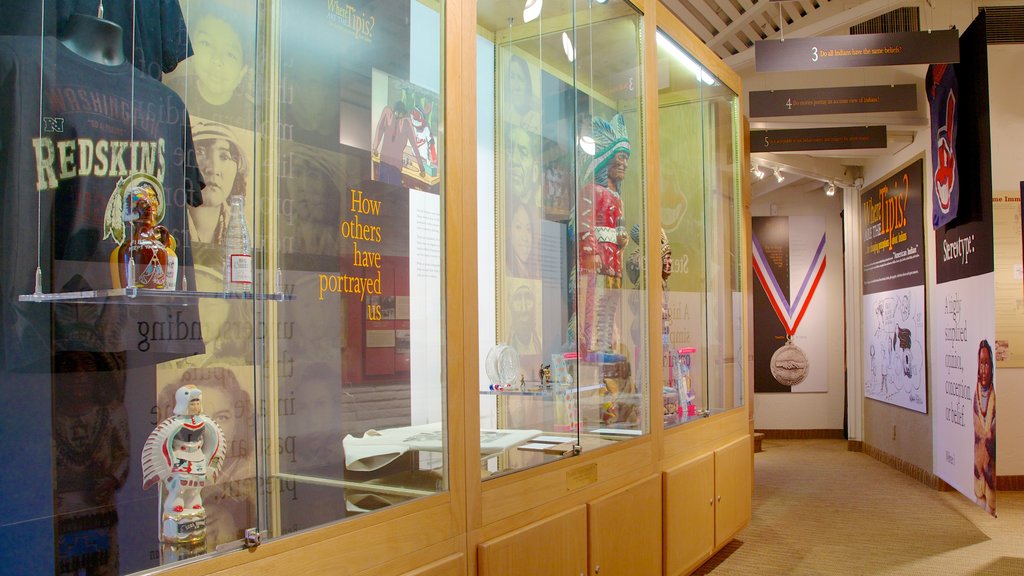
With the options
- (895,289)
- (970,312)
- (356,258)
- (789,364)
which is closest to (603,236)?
(356,258)

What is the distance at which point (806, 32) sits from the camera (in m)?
Result: 7.23

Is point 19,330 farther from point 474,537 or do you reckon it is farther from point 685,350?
point 685,350

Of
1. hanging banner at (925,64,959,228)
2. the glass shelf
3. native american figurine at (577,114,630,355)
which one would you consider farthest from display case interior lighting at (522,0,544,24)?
hanging banner at (925,64,959,228)

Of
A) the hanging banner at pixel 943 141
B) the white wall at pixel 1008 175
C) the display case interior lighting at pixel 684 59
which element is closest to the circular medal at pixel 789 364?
the white wall at pixel 1008 175

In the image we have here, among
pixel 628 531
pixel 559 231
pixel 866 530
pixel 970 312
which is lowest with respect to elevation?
pixel 866 530

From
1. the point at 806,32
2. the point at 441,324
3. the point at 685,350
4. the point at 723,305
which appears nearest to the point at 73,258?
the point at 441,324

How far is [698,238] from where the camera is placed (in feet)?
14.3

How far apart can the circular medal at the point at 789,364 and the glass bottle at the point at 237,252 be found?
9697 millimetres

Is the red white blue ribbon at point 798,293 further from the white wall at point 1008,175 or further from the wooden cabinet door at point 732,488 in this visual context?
the wooden cabinet door at point 732,488

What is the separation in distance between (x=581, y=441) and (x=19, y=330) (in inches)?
79.4

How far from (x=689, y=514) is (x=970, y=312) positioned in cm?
334

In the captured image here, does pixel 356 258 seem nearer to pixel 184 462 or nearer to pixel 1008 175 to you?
pixel 184 462

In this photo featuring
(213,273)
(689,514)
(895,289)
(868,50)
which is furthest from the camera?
(895,289)

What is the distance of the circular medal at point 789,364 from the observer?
1045cm
